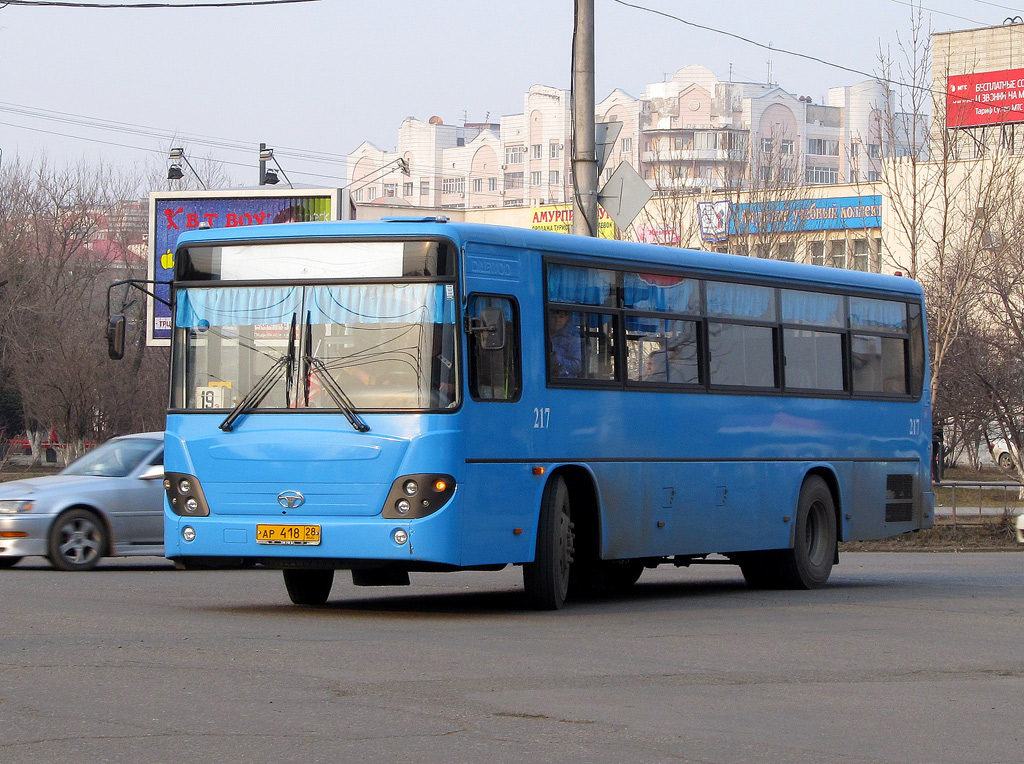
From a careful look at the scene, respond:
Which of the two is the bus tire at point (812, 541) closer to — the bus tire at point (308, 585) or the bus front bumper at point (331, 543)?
the bus tire at point (308, 585)

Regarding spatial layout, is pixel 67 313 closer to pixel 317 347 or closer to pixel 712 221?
pixel 712 221

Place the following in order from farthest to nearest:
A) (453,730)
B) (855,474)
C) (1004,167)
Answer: (1004,167), (855,474), (453,730)

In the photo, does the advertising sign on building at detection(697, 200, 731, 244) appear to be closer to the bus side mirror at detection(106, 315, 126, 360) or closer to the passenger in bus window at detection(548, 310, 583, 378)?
the passenger in bus window at detection(548, 310, 583, 378)

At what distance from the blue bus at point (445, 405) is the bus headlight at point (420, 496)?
1 cm

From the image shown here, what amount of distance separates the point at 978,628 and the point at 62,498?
959cm

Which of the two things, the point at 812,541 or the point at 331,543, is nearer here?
the point at 331,543

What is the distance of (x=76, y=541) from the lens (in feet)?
56.9

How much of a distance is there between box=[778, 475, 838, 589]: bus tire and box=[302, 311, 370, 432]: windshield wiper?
5827 mm

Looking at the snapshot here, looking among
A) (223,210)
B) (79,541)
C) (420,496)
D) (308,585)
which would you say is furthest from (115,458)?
(223,210)

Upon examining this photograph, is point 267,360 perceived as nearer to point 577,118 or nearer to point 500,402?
point 500,402

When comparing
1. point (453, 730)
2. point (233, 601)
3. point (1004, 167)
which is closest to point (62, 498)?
point (233, 601)

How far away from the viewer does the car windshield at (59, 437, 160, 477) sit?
713 inches

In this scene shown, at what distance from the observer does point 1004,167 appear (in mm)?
32562

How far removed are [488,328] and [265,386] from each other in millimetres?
1717
